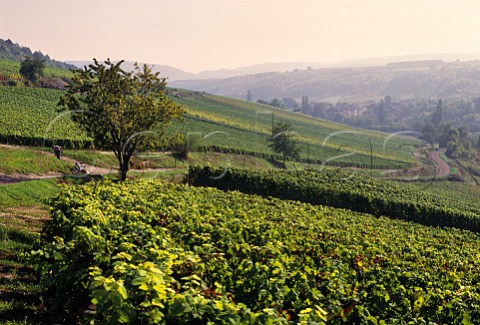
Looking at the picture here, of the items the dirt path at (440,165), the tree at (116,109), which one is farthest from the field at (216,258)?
the dirt path at (440,165)

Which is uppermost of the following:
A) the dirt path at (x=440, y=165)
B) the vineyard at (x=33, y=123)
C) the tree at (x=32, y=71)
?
the tree at (x=32, y=71)

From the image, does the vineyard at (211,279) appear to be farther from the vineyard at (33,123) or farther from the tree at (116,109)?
the vineyard at (33,123)

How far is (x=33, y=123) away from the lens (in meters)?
52.2

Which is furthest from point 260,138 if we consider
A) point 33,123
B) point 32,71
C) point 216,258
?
point 216,258

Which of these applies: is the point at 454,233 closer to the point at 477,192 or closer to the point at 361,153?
the point at 477,192

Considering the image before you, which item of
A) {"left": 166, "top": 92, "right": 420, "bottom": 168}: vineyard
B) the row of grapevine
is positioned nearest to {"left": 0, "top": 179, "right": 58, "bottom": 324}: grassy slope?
the row of grapevine

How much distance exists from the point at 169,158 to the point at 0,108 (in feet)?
76.6

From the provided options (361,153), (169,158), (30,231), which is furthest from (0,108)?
(361,153)

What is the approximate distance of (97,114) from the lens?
35.9 meters

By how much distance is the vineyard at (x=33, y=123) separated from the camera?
1828 inches

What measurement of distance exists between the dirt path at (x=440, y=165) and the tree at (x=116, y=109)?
8731 cm

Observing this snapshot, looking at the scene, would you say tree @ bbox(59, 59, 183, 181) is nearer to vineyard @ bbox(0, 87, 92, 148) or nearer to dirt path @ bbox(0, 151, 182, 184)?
dirt path @ bbox(0, 151, 182, 184)

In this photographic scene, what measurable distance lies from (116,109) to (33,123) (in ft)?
73.6

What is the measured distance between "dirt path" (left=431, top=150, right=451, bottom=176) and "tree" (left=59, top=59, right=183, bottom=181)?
8731 cm
